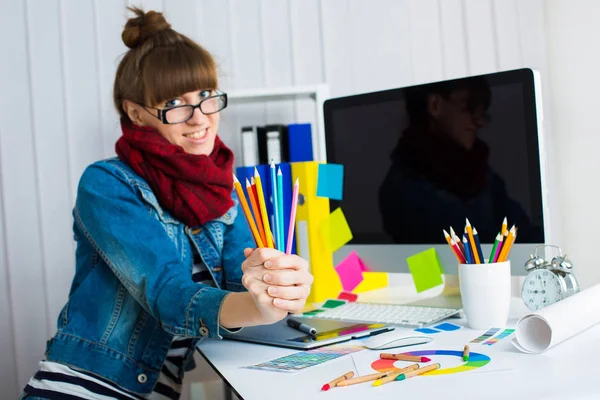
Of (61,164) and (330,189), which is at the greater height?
(61,164)

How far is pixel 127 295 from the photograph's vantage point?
1.28 meters

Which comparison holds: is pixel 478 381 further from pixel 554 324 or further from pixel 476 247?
pixel 476 247

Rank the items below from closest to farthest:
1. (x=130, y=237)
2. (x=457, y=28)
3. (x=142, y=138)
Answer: (x=130, y=237), (x=142, y=138), (x=457, y=28)

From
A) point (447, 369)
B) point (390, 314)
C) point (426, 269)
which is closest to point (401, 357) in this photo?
point (447, 369)

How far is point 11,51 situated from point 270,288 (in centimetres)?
137

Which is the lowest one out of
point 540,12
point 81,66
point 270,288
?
point 270,288

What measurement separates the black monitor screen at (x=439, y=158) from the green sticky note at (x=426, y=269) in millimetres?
32

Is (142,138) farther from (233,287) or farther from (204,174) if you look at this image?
(233,287)

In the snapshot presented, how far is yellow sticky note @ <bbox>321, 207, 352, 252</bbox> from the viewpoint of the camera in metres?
1.57

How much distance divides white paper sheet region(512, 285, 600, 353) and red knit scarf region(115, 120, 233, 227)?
0.64m

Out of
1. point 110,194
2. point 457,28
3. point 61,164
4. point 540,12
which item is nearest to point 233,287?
point 110,194

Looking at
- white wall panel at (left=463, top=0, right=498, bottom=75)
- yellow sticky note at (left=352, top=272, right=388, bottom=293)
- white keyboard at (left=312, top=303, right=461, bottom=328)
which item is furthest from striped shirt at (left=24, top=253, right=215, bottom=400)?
white wall panel at (left=463, top=0, right=498, bottom=75)

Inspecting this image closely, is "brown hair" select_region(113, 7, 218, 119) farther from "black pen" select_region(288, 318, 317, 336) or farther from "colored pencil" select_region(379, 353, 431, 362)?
"colored pencil" select_region(379, 353, 431, 362)

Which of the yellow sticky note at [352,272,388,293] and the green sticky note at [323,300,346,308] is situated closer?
the green sticky note at [323,300,346,308]
